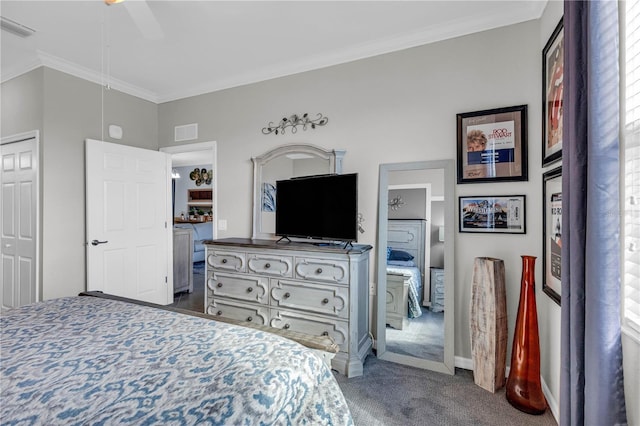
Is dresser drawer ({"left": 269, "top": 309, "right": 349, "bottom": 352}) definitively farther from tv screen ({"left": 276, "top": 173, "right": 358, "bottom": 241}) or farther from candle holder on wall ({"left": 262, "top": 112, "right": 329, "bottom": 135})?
candle holder on wall ({"left": 262, "top": 112, "right": 329, "bottom": 135})

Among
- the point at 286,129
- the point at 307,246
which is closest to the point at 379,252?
the point at 307,246

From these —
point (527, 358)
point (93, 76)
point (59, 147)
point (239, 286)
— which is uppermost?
point (93, 76)

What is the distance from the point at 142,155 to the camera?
3744mm

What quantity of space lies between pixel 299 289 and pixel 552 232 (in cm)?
185

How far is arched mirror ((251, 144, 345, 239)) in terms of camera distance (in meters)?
3.03

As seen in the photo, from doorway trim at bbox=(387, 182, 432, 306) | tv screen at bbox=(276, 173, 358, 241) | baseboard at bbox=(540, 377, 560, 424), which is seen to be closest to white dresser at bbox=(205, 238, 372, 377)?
tv screen at bbox=(276, 173, 358, 241)

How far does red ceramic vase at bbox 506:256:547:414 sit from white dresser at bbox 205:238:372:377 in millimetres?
1049

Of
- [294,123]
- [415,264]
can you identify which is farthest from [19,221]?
[415,264]

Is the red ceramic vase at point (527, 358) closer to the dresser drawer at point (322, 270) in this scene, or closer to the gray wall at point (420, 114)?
the gray wall at point (420, 114)

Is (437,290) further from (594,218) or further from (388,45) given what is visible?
(388,45)

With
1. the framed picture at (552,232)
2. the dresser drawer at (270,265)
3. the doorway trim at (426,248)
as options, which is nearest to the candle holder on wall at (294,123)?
the doorway trim at (426,248)

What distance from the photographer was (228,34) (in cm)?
268

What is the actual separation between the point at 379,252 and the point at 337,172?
2.74 feet

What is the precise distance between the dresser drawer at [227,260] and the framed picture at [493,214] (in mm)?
1942
